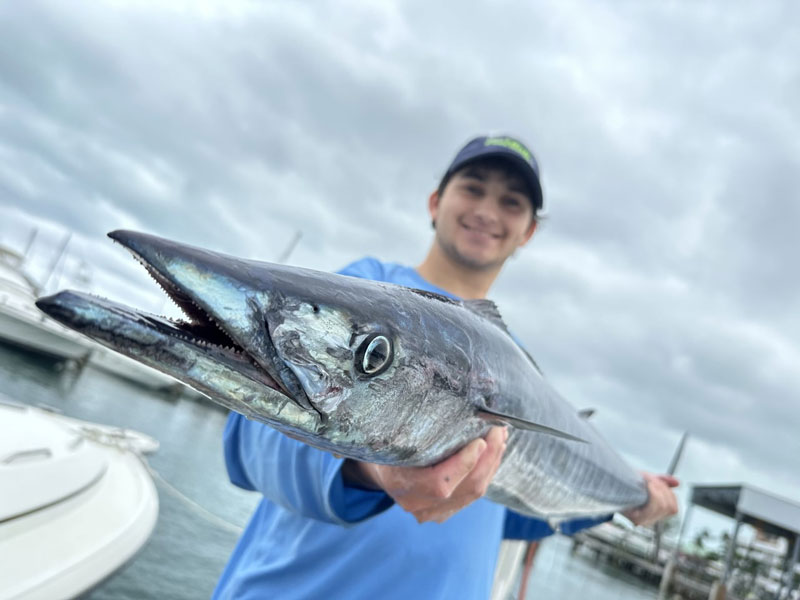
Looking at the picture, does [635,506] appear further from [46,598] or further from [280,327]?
[46,598]

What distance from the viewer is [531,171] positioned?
284cm

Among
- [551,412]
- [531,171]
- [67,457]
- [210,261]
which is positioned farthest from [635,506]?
[67,457]

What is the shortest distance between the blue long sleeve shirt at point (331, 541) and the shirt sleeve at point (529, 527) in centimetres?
81

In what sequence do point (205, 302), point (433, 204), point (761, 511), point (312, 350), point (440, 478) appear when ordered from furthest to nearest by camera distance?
point (761, 511), point (433, 204), point (440, 478), point (312, 350), point (205, 302)

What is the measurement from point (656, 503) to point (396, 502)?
3.09 m

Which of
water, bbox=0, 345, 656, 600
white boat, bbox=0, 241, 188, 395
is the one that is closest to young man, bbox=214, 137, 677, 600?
water, bbox=0, 345, 656, 600

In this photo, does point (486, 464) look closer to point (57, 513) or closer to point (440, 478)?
point (440, 478)

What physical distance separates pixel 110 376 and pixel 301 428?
39073 mm

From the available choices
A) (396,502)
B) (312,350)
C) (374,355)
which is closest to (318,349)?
(312,350)

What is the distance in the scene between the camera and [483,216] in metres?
2.82

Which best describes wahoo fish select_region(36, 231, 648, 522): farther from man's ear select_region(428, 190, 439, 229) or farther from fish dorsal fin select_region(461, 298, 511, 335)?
man's ear select_region(428, 190, 439, 229)

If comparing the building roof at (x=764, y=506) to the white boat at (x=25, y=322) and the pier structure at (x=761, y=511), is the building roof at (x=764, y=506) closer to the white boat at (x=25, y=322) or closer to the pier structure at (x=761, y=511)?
the pier structure at (x=761, y=511)

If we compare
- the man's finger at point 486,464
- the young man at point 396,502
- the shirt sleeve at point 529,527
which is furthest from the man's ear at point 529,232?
the man's finger at point 486,464

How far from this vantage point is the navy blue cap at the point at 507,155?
280cm
